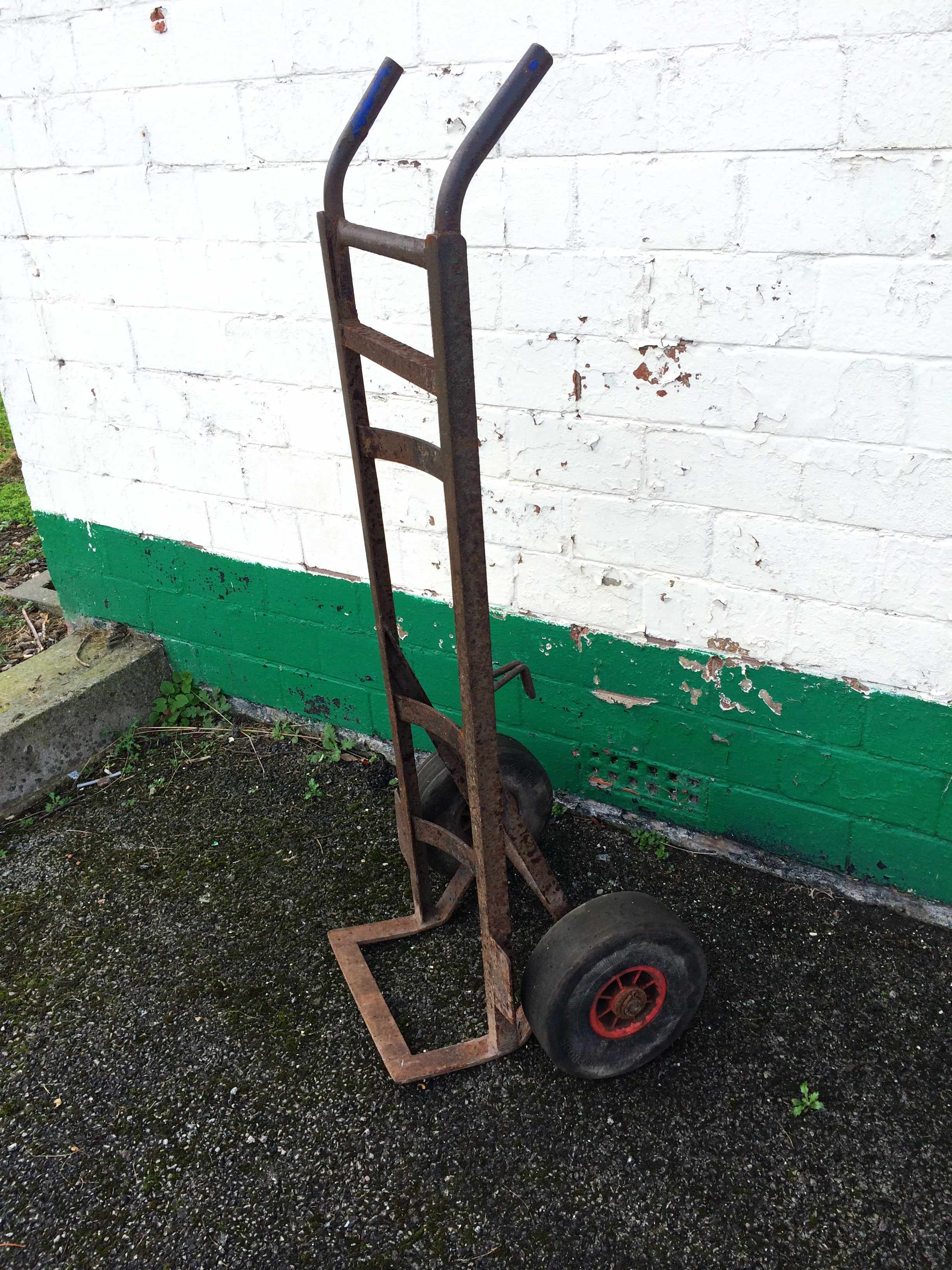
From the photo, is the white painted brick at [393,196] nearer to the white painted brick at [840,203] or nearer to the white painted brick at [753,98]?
the white painted brick at [753,98]

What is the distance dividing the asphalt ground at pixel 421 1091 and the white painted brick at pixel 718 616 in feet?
2.36

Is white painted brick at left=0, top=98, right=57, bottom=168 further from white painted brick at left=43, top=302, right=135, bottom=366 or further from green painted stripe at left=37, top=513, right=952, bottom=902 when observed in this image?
green painted stripe at left=37, top=513, right=952, bottom=902

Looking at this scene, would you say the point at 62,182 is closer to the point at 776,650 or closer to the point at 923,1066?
the point at 776,650

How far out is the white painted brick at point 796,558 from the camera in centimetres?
243

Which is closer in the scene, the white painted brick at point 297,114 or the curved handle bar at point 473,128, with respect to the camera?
the curved handle bar at point 473,128

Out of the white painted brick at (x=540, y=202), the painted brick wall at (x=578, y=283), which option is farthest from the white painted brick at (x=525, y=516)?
the white painted brick at (x=540, y=202)

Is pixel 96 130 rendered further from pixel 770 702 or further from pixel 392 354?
pixel 770 702

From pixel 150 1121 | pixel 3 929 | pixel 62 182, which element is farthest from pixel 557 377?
pixel 3 929

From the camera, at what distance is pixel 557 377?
2592 millimetres

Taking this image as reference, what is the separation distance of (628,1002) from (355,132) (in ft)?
6.17

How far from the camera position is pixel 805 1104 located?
7.31 feet

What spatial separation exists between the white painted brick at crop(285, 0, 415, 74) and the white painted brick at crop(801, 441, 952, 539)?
4.74 ft

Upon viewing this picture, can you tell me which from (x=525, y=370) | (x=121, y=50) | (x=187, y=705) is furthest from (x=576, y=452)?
(x=187, y=705)

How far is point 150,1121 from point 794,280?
247 centimetres
